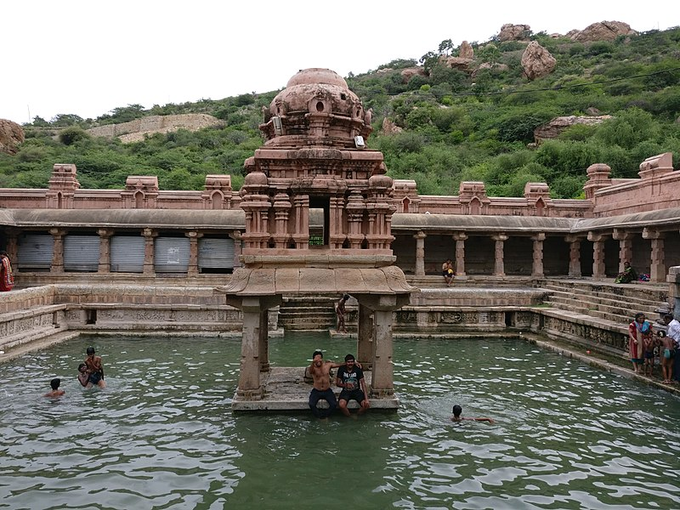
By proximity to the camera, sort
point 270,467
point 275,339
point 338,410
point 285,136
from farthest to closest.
A: point 275,339 < point 285,136 < point 338,410 < point 270,467

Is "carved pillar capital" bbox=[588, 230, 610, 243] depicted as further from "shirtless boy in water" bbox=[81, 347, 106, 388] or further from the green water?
"shirtless boy in water" bbox=[81, 347, 106, 388]

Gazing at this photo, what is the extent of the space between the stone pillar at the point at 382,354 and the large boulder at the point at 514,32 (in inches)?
4242

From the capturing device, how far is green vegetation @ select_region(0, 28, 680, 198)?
128 feet

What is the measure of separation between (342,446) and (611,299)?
1284 cm

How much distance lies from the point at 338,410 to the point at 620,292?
490 inches

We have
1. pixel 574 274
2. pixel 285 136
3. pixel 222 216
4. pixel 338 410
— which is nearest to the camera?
pixel 338 410

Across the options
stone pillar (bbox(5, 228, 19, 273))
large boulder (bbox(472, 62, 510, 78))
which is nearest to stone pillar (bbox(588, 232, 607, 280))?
stone pillar (bbox(5, 228, 19, 273))

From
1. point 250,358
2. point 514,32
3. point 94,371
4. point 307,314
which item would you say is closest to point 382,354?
point 250,358

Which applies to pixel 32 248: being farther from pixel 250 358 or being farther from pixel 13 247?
pixel 250 358

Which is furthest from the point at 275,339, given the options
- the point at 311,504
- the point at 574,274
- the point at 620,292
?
the point at 574,274

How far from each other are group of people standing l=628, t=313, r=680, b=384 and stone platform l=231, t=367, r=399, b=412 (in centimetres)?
616

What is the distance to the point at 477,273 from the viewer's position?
25.8m

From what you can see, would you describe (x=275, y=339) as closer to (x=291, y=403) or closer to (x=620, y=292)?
(x=291, y=403)

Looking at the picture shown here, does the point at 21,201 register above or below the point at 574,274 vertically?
above
